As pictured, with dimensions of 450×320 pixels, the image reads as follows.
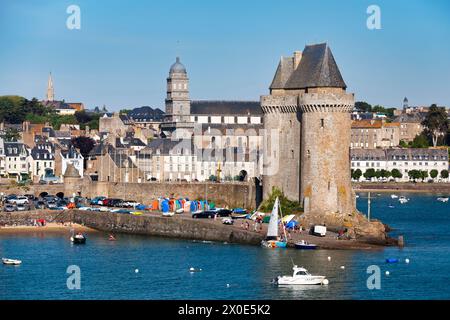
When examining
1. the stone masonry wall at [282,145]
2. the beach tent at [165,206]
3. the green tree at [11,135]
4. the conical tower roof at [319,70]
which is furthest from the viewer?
the green tree at [11,135]

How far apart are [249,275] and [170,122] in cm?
6275

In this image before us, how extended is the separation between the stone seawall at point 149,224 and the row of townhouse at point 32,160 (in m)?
25.1

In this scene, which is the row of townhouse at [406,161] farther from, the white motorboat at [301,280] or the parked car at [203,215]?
the white motorboat at [301,280]

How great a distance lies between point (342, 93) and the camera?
2259 inches

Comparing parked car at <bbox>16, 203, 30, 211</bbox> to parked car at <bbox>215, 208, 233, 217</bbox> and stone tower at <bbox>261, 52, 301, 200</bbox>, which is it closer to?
parked car at <bbox>215, 208, 233, 217</bbox>

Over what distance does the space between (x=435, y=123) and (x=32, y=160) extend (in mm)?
Result: 56802

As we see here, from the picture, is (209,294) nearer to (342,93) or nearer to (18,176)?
(342,93)

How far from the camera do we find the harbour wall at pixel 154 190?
224ft

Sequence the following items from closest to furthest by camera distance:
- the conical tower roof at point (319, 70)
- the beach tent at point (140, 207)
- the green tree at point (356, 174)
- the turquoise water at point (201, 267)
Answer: the turquoise water at point (201, 267) < the conical tower roof at point (319, 70) < the beach tent at point (140, 207) < the green tree at point (356, 174)

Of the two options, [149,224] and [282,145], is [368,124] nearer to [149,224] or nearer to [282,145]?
[149,224]

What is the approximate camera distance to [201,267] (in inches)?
1905

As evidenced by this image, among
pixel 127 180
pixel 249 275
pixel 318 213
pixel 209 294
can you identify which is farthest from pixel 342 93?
pixel 127 180

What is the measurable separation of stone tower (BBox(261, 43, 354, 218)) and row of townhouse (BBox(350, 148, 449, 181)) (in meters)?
63.5

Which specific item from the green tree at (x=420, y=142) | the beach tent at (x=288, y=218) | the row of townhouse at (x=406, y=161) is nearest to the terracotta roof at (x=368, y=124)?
the green tree at (x=420, y=142)
